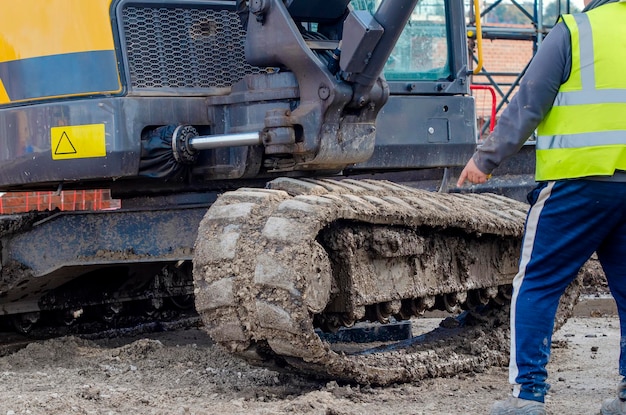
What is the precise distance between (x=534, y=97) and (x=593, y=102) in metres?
→ 0.22

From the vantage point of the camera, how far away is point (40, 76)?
A: 5332 millimetres

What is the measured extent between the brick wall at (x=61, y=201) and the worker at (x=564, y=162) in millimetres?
2857

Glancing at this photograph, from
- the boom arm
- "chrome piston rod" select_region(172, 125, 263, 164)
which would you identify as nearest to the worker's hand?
the boom arm

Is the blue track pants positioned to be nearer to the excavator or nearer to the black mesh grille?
the excavator

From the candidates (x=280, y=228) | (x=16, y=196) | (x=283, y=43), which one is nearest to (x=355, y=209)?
(x=280, y=228)

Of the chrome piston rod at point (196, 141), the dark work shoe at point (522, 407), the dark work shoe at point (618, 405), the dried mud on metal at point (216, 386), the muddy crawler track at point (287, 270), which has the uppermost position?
the chrome piston rod at point (196, 141)

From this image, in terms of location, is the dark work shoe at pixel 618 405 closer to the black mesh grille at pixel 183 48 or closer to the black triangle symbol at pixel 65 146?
the black mesh grille at pixel 183 48

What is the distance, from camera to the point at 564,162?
12.7ft

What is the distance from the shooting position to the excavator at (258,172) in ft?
15.1

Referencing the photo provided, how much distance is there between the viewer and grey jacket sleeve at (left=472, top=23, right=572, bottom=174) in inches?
153

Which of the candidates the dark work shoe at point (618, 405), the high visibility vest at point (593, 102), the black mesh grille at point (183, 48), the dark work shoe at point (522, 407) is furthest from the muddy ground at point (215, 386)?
the black mesh grille at point (183, 48)

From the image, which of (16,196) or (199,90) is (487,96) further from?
(199,90)

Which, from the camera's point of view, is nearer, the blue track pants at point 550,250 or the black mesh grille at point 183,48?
the blue track pants at point 550,250

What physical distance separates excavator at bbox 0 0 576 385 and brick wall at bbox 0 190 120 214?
0.52 metres
